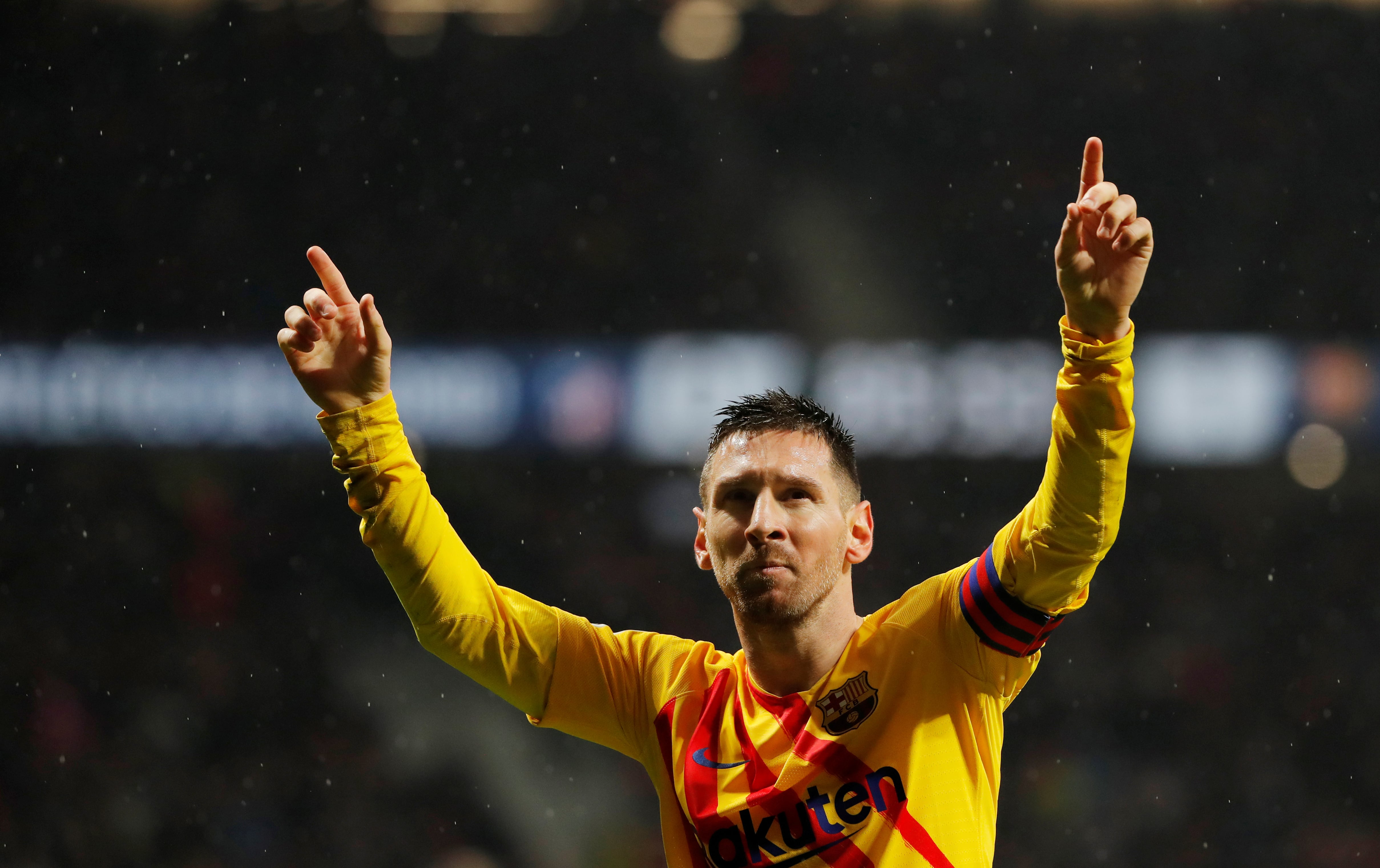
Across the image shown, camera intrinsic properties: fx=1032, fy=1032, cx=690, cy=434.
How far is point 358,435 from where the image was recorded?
1575 millimetres

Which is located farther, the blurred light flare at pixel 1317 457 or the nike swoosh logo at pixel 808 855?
the blurred light flare at pixel 1317 457

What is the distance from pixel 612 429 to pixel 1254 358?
9.35 feet

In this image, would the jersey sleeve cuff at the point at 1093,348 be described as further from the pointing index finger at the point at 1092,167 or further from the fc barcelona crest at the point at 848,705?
the fc barcelona crest at the point at 848,705

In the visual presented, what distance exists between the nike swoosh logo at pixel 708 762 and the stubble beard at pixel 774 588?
0.21m

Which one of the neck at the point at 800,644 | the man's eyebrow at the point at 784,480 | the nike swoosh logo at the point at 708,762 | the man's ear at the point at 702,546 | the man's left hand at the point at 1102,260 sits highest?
the man's left hand at the point at 1102,260

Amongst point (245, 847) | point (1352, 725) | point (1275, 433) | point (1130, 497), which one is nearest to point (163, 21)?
point (245, 847)

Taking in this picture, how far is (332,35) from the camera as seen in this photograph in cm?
518

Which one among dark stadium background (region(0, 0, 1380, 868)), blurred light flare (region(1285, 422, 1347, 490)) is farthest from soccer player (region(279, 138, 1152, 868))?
blurred light flare (region(1285, 422, 1347, 490))

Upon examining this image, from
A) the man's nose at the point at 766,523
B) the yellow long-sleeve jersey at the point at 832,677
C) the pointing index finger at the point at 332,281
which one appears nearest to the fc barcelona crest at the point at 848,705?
the yellow long-sleeve jersey at the point at 832,677

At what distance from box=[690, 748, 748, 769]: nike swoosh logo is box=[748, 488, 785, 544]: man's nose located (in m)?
0.34

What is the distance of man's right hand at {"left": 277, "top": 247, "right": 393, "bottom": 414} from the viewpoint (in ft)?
5.22

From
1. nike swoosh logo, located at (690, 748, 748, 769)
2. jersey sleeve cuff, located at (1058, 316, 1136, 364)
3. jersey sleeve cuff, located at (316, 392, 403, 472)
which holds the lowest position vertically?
nike swoosh logo, located at (690, 748, 748, 769)

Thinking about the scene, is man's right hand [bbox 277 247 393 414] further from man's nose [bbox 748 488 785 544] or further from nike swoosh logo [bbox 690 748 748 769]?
nike swoosh logo [bbox 690 748 748 769]

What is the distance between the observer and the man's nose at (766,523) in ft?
5.07
